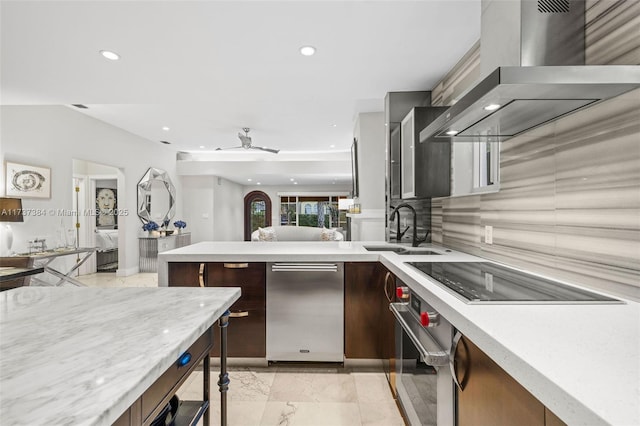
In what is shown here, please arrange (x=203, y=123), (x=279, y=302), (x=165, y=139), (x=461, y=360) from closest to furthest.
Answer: (x=461, y=360)
(x=279, y=302)
(x=203, y=123)
(x=165, y=139)

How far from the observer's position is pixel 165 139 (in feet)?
21.2

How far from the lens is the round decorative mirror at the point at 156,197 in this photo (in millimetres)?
6293

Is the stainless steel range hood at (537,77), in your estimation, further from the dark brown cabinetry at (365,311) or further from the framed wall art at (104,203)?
the framed wall art at (104,203)

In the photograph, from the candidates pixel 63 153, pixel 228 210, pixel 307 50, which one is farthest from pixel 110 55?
pixel 228 210

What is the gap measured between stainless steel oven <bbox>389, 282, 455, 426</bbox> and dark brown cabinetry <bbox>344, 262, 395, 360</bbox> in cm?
49

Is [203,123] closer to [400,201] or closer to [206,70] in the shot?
[206,70]

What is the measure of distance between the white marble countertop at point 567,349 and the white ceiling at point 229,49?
1.83 metres

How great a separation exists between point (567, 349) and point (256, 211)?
11.6 m

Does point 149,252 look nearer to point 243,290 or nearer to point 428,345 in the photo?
point 243,290

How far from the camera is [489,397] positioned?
2.61 ft

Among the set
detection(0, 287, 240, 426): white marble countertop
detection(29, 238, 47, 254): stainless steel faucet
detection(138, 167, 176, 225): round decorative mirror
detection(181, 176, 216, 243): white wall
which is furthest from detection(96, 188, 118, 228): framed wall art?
detection(0, 287, 240, 426): white marble countertop

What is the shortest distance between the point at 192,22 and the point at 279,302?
205cm

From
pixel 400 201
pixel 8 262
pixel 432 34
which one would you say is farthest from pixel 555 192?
pixel 8 262

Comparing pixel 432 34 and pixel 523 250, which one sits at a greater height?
pixel 432 34
